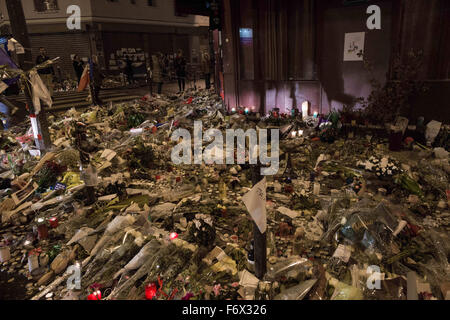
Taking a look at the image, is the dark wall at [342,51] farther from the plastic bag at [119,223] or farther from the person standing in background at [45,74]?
the person standing in background at [45,74]

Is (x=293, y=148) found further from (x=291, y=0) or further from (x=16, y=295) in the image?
(x=16, y=295)

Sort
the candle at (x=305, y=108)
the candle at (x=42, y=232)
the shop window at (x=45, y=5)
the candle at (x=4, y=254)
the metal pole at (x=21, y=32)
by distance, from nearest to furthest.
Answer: the candle at (x=4, y=254)
the candle at (x=42, y=232)
the metal pole at (x=21, y=32)
the candle at (x=305, y=108)
the shop window at (x=45, y=5)

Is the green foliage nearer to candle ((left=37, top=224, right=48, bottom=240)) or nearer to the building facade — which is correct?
candle ((left=37, top=224, right=48, bottom=240))

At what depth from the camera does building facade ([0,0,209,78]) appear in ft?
75.6

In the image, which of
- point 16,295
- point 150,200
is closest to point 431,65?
point 150,200

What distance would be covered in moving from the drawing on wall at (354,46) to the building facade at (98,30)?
634 inches

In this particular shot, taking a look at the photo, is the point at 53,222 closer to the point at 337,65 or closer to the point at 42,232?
the point at 42,232

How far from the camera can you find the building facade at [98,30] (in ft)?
75.6

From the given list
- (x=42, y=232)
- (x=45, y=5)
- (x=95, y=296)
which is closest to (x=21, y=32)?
(x=42, y=232)

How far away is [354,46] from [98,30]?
21448 mm

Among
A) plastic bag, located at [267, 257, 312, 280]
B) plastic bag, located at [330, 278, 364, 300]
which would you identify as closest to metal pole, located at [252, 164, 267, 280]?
plastic bag, located at [267, 257, 312, 280]

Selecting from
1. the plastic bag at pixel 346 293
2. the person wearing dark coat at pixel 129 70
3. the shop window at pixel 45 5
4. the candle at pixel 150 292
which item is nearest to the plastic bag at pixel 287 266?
the plastic bag at pixel 346 293

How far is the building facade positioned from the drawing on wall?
16.1m

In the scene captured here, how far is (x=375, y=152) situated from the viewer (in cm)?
656
